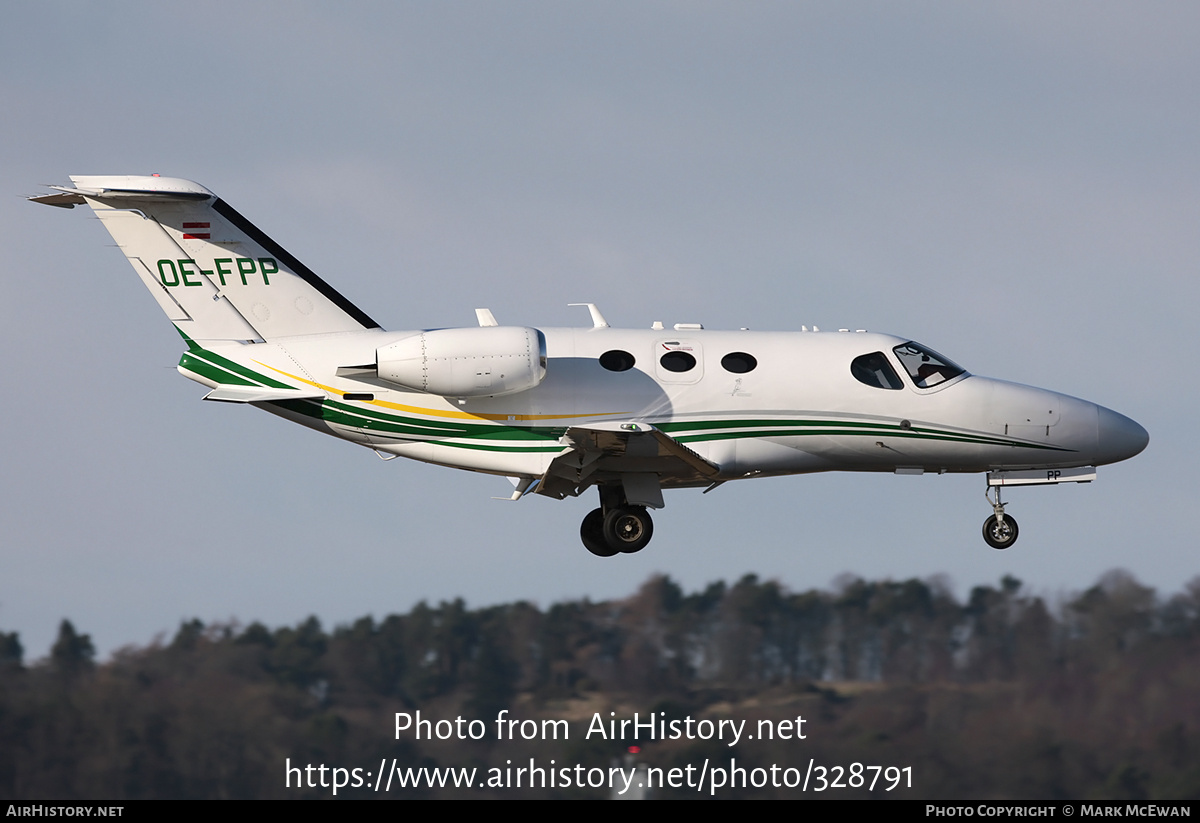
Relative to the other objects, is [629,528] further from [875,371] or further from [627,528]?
[875,371]

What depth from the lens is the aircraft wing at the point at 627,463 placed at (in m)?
22.2

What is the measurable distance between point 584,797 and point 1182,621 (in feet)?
28.8

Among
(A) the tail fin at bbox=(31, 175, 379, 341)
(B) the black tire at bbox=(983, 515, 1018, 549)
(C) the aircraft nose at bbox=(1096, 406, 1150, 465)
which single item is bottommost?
(B) the black tire at bbox=(983, 515, 1018, 549)

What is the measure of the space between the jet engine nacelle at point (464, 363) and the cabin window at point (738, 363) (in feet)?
9.40

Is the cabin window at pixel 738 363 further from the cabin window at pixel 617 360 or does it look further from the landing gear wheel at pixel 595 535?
the landing gear wheel at pixel 595 535

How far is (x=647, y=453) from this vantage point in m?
23.2

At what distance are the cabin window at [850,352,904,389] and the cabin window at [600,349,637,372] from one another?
3.31 metres

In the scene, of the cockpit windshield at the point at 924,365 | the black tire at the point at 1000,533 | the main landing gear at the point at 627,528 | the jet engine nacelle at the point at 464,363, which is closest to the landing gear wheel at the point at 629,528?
the main landing gear at the point at 627,528

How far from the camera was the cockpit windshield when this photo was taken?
24.3 meters

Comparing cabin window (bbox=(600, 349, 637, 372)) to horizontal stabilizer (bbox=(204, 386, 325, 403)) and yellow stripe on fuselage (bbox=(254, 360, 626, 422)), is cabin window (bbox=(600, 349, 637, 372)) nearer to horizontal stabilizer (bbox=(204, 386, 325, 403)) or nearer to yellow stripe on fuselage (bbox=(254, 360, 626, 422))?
yellow stripe on fuselage (bbox=(254, 360, 626, 422))

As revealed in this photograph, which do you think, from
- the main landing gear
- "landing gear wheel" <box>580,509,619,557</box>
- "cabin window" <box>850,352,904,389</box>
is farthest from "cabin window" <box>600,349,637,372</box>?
"cabin window" <box>850,352,904,389</box>

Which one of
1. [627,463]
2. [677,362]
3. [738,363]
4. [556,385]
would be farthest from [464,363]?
[738,363]

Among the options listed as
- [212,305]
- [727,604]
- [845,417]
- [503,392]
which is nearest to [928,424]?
[845,417]
